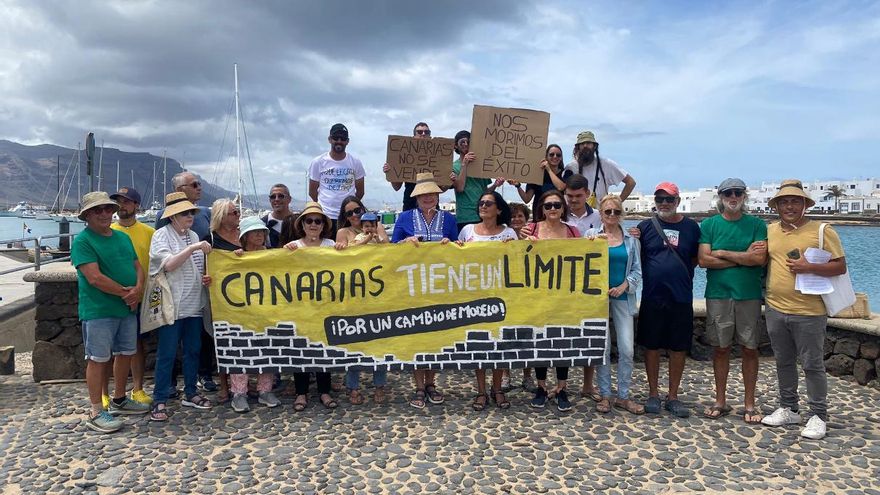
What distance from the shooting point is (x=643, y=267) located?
16.2 feet

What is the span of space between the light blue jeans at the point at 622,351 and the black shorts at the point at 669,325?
0.17 meters

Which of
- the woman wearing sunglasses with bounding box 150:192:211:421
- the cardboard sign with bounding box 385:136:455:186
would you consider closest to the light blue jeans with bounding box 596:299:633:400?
the cardboard sign with bounding box 385:136:455:186

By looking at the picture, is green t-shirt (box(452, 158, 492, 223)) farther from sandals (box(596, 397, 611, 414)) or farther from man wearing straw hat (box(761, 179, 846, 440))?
man wearing straw hat (box(761, 179, 846, 440))

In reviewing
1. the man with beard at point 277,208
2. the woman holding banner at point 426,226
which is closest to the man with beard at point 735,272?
the woman holding banner at point 426,226

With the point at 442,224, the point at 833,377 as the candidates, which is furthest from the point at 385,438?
the point at 833,377

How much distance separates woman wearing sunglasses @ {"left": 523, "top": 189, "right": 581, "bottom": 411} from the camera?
16.3 feet

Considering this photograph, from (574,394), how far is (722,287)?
1716 mm

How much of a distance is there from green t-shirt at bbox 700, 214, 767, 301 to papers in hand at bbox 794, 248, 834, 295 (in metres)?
0.35

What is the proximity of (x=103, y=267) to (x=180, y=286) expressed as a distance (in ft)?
2.01

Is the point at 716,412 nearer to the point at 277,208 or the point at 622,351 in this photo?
the point at 622,351

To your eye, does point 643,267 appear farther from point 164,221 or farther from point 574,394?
point 164,221

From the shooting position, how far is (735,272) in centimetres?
474

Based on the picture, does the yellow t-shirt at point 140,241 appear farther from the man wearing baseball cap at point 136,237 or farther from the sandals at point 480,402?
the sandals at point 480,402

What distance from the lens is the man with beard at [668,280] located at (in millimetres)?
4785
